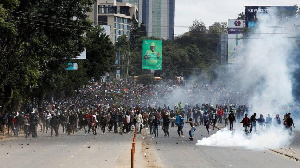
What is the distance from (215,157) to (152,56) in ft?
130

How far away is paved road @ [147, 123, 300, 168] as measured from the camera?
23000mm

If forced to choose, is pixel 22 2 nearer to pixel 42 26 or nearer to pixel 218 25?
pixel 42 26

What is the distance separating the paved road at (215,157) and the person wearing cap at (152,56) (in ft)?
105

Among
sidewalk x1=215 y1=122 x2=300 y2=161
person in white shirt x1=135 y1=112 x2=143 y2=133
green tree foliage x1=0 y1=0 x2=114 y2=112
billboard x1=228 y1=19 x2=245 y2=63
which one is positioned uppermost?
billboard x1=228 y1=19 x2=245 y2=63

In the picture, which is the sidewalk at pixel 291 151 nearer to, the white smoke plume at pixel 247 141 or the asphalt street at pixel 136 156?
the asphalt street at pixel 136 156

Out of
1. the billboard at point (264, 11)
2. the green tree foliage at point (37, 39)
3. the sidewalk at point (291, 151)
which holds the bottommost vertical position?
the sidewalk at point (291, 151)

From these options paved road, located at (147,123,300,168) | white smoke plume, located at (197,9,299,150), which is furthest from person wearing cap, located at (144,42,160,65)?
paved road, located at (147,123,300,168)

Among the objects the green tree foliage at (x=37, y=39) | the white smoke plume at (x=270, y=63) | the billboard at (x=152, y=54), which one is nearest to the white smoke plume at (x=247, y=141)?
the green tree foliage at (x=37, y=39)

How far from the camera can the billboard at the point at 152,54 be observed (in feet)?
208

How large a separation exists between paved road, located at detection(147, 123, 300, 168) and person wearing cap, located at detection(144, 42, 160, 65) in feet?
105

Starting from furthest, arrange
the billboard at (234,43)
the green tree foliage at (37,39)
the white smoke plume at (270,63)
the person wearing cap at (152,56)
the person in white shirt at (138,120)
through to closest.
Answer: the billboard at (234,43) < the white smoke plume at (270,63) < the person wearing cap at (152,56) < the person in white shirt at (138,120) < the green tree foliage at (37,39)

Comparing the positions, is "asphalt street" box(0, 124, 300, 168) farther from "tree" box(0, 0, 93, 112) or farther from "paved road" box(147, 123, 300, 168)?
"tree" box(0, 0, 93, 112)

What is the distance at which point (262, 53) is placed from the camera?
8888 cm

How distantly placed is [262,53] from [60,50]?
48087 mm
